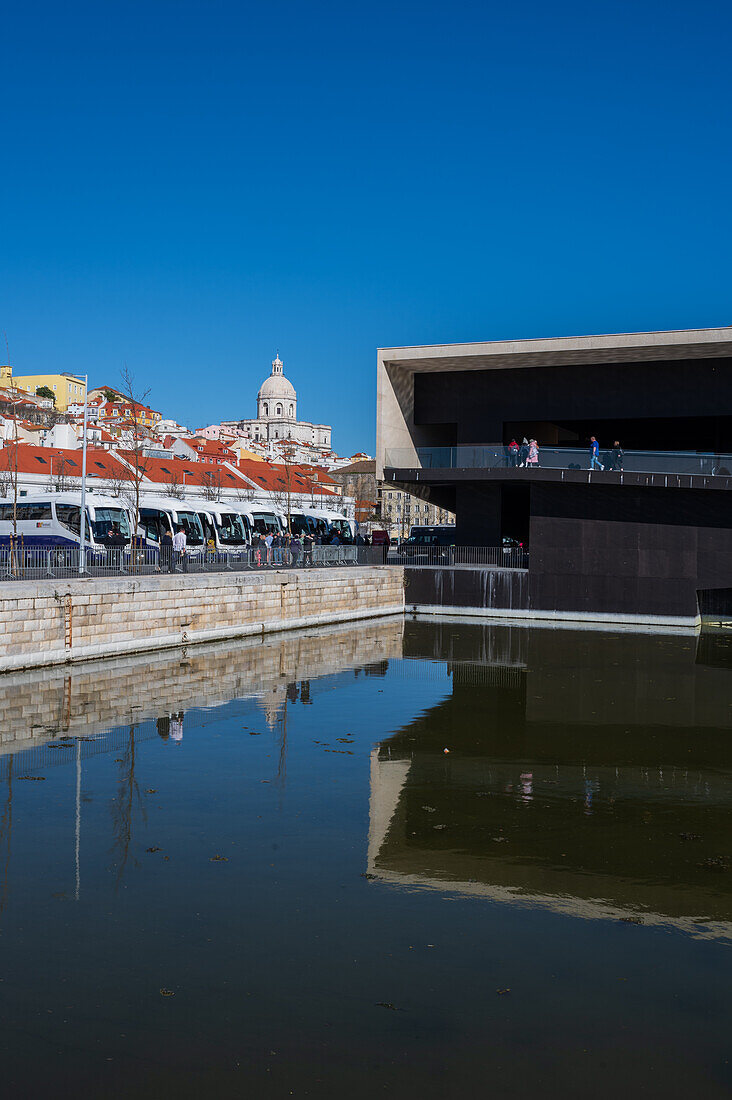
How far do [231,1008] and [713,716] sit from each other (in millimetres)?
13578

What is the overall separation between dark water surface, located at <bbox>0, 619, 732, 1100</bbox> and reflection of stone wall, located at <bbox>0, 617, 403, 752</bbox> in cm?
18

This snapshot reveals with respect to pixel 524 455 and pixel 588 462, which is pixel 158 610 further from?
pixel 588 462

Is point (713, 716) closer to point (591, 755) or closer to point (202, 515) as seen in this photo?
point (591, 755)

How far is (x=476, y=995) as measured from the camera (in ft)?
22.4

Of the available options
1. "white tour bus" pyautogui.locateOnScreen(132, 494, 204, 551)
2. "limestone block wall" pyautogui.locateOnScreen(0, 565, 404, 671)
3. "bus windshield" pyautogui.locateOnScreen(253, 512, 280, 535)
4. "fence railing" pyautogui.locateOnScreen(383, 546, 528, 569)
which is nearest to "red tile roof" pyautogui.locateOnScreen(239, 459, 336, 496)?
"bus windshield" pyautogui.locateOnScreen(253, 512, 280, 535)

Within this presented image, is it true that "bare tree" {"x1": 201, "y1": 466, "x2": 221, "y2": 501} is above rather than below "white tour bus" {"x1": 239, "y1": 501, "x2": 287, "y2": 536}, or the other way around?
above

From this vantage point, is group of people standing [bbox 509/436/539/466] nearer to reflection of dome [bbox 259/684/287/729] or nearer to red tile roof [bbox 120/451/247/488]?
reflection of dome [bbox 259/684/287/729]

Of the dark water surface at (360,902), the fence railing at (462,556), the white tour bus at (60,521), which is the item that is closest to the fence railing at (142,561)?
the white tour bus at (60,521)

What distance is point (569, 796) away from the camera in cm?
1223

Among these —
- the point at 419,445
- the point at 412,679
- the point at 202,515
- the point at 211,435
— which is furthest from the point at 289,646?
the point at 211,435

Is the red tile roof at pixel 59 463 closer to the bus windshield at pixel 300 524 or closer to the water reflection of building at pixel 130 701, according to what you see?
the bus windshield at pixel 300 524

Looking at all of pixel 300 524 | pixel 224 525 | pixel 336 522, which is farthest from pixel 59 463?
pixel 224 525

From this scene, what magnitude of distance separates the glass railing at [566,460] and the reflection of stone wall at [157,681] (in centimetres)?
1087

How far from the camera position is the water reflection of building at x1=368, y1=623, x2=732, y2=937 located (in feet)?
29.6
